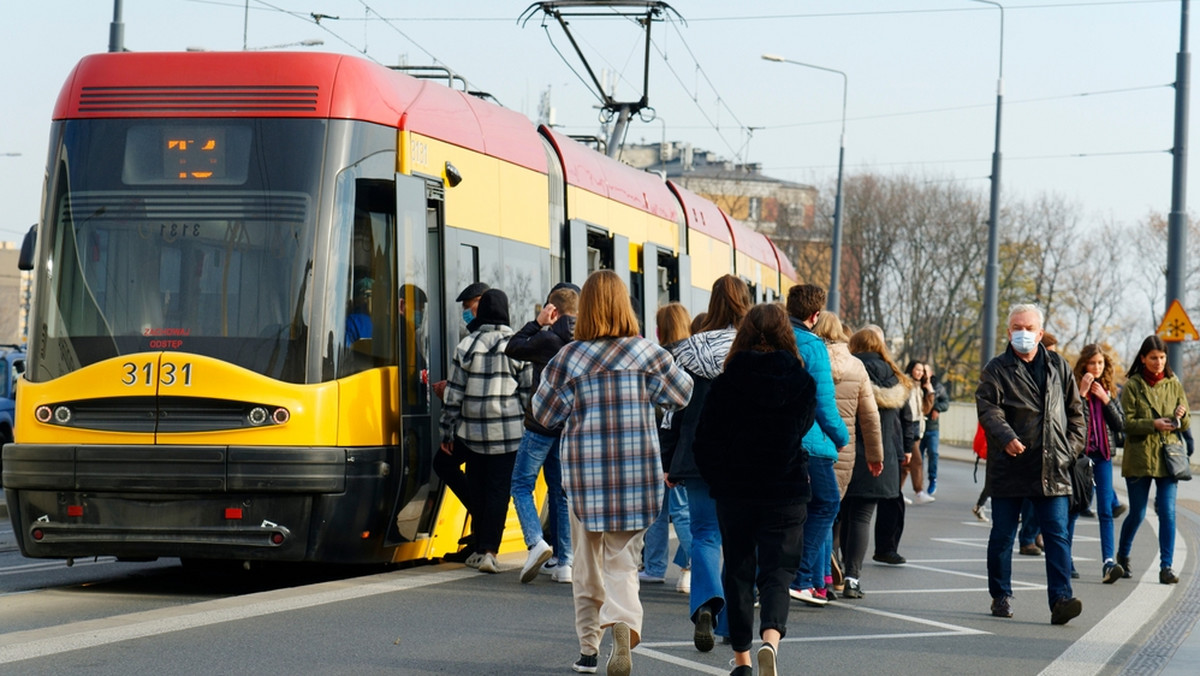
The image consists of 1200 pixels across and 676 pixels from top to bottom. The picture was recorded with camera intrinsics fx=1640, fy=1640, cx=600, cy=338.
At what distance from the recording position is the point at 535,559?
9664 millimetres

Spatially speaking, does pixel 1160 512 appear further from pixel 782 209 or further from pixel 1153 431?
pixel 782 209

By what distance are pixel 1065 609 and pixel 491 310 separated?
373cm

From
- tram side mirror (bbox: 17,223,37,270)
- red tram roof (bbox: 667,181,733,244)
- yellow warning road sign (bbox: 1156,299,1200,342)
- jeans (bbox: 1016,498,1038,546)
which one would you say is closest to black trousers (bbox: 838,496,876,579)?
jeans (bbox: 1016,498,1038,546)

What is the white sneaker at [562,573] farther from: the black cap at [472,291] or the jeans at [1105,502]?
the jeans at [1105,502]

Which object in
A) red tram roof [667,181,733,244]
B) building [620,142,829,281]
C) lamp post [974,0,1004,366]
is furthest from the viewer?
building [620,142,829,281]

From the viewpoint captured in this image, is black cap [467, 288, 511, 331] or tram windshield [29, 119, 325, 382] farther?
black cap [467, 288, 511, 331]

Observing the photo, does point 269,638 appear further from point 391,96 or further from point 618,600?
point 391,96

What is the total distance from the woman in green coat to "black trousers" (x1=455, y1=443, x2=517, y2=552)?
4.64 meters

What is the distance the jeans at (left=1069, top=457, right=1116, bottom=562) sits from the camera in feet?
39.0

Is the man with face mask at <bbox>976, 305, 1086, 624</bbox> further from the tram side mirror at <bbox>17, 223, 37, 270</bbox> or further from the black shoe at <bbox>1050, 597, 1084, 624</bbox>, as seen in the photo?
the tram side mirror at <bbox>17, 223, 37, 270</bbox>

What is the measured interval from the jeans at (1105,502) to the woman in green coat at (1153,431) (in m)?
0.15

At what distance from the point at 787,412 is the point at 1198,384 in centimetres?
6299

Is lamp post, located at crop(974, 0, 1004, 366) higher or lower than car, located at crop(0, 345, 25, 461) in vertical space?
higher

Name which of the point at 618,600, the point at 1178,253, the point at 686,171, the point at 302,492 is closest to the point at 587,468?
the point at 618,600
